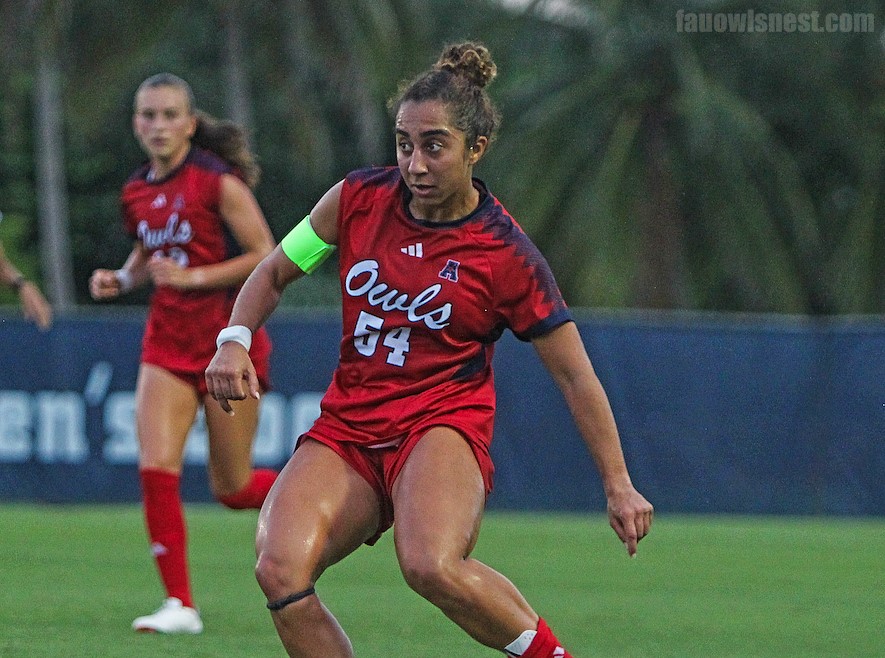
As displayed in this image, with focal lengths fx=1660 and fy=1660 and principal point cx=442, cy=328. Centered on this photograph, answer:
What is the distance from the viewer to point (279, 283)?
16.5 feet

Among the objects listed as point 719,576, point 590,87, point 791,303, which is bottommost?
point 791,303

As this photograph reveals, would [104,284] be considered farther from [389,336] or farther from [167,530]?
[389,336]

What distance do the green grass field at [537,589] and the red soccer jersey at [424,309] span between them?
184 centimetres

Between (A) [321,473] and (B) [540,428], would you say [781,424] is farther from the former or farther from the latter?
(A) [321,473]

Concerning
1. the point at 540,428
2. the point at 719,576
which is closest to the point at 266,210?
the point at 540,428

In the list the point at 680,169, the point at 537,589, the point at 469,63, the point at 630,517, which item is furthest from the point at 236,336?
the point at 680,169

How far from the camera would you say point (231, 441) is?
7.04 m

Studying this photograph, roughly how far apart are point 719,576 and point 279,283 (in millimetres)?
5253

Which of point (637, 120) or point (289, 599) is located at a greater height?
point (289, 599)

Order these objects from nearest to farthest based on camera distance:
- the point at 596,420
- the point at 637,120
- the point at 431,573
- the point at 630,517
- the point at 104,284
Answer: the point at 431,573, the point at 630,517, the point at 596,420, the point at 104,284, the point at 637,120

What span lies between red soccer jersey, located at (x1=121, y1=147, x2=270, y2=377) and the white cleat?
1.03 m

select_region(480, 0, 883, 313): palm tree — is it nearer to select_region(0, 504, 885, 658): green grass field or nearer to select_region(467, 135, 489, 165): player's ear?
select_region(0, 504, 885, 658): green grass field

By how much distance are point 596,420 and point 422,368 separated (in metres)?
0.53

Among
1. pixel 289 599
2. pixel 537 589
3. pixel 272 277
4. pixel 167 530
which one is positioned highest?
pixel 272 277
